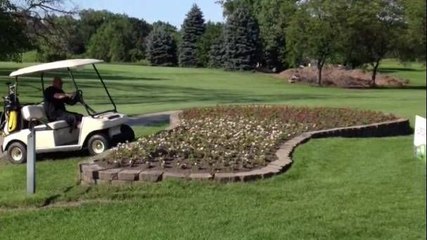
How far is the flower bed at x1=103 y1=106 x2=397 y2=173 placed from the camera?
8734mm

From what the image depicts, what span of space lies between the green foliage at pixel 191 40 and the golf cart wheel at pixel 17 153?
240 feet

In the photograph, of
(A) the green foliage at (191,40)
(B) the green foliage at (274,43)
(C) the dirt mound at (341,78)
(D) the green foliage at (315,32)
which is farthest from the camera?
(A) the green foliage at (191,40)

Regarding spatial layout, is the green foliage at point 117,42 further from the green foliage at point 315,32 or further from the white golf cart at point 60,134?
the white golf cart at point 60,134

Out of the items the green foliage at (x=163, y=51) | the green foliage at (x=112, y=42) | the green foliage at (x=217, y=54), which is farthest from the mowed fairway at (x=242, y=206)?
the green foliage at (x=112, y=42)

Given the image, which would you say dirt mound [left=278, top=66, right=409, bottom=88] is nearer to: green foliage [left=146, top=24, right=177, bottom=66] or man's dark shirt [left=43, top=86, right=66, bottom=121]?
green foliage [left=146, top=24, right=177, bottom=66]

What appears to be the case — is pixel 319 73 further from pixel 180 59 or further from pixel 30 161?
pixel 30 161

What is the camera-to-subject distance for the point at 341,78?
171 ft

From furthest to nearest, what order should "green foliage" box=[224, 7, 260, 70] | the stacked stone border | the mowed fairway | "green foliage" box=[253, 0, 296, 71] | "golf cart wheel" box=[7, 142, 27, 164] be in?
"green foliage" box=[253, 0, 296, 71]
"green foliage" box=[224, 7, 260, 70]
"golf cart wheel" box=[7, 142, 27, 164]
the stacked stone border
the mowed fairway

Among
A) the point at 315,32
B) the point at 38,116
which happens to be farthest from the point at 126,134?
the point at 315,32

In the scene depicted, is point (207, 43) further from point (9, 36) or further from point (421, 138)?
point (421, 138)

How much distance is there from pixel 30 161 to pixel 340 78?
1794 inches

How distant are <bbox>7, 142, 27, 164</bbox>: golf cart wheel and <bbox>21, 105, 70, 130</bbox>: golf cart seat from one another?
45 cm

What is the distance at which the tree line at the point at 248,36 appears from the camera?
24.3m

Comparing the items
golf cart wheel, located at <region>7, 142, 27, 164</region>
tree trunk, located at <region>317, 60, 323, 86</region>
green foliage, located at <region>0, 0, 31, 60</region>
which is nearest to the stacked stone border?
golf cart wheel, located at <region>7, 142, 27, 164</region>
